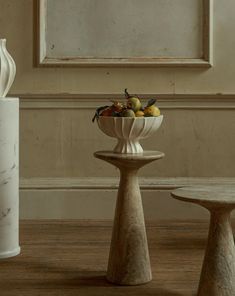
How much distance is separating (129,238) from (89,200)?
1.29m

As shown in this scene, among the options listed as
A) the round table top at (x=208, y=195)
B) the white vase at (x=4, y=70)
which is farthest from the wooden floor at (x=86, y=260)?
the white vase at (x=4, y=70)

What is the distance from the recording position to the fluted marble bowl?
Result: 268cm

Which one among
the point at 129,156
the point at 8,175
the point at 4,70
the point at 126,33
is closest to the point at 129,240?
the point at 129,156

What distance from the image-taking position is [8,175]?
3209 mm

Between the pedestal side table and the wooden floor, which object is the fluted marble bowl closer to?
the pedestal side table

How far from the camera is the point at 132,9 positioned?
13.0ft

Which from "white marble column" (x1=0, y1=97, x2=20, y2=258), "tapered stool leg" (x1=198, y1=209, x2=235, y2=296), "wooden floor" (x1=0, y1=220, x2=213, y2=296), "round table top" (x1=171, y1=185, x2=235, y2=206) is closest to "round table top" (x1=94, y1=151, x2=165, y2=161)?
"round table top" (x1=171, y1=185, x2=235, y2=206)

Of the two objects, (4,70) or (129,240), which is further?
(4,70)

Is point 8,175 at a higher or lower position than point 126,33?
lower

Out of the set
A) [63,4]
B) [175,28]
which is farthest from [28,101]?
[175,28]

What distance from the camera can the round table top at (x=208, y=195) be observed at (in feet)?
7.64

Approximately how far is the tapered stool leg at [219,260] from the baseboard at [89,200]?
1567mm

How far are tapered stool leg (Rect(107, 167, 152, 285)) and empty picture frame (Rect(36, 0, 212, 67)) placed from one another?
4.41 ft

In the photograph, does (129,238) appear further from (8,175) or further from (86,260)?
(8,175)
